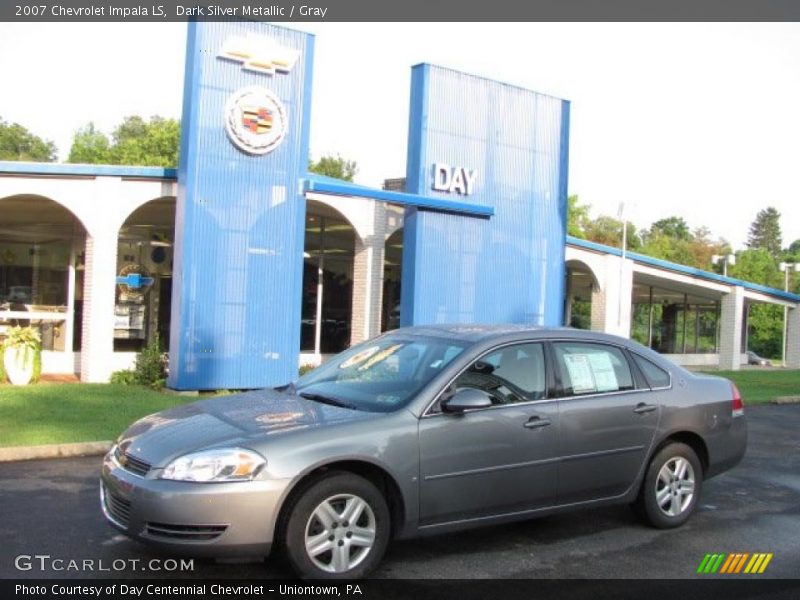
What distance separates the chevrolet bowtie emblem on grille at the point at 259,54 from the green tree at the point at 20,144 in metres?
58.2

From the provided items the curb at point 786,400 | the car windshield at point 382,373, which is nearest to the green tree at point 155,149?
the curb at point 786,400

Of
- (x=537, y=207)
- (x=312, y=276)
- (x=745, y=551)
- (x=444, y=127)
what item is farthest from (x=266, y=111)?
(x=745, y=551)

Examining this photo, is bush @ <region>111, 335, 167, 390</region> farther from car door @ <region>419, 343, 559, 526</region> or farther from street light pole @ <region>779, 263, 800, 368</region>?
street light pole @ <region>779, 263, 800, 368</region>

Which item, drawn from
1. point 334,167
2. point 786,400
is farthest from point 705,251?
point 786,400

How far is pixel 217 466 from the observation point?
4.98 meters

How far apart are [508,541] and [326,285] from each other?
548 inches

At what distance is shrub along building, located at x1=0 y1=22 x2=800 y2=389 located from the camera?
562 inches

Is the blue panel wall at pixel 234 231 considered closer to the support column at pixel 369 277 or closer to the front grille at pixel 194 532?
the support column at pixel 369 277

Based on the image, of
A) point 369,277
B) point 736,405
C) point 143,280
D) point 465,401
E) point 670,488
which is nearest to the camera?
point 465,401

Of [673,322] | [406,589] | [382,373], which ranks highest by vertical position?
[673,322]

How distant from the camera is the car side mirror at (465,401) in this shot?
566 centimetres

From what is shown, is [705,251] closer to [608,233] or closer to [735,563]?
[608,233]

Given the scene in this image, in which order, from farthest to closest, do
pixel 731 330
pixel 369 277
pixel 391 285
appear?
pixel 731 330 < pixel 391 285 < pixel 369 277

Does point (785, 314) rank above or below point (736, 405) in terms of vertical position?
above
